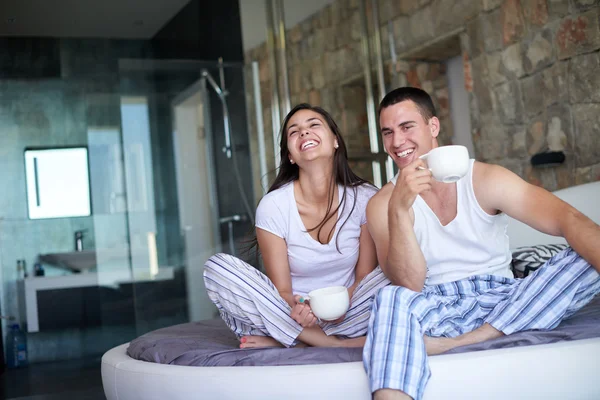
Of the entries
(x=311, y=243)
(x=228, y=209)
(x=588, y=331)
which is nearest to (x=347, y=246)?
(x=311, y=243)

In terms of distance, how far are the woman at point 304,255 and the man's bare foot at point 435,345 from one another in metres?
0.34

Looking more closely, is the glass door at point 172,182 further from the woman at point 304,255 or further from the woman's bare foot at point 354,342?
the woman's bare foot at point 354,342

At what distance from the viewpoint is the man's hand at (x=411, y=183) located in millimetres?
1806

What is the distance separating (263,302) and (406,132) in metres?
0.71

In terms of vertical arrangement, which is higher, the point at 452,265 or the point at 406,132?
the point at 406,132

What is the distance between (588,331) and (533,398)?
265mm

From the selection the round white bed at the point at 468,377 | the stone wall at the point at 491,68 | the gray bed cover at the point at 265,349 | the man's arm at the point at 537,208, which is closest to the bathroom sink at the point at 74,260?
the stone wall at the point at 491,68

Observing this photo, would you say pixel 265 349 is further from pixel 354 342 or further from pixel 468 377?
pixel 468 377

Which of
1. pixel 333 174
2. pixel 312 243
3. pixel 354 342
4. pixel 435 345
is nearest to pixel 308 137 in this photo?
pixel 333 174

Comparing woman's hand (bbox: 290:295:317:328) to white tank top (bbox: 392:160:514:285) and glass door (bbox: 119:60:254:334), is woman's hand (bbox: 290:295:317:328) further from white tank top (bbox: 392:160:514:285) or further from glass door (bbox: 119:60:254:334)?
glass door (bbox: 119:60:254:334)

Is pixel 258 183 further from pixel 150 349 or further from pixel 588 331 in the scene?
pixel 588 331

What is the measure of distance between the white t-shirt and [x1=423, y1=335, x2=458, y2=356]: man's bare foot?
62 cm

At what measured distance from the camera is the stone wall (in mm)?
3469

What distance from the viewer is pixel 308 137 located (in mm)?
2498
